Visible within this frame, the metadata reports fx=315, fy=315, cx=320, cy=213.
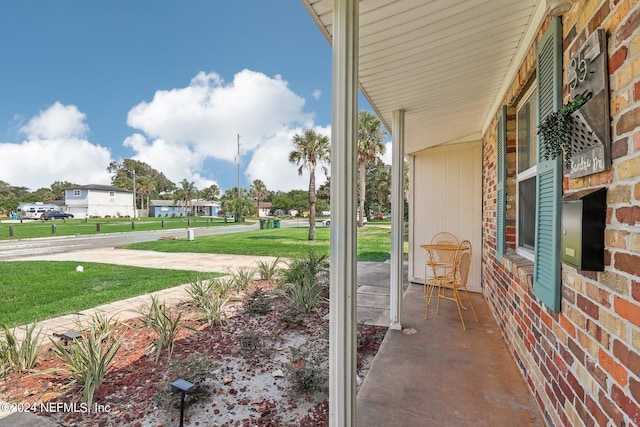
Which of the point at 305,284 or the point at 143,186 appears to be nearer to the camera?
the point at 305,284

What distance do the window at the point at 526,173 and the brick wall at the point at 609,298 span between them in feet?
3.54

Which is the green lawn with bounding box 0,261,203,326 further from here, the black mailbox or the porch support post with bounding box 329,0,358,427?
the black mailbox

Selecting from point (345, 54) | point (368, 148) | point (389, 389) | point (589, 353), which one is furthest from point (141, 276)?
point (368, 148)

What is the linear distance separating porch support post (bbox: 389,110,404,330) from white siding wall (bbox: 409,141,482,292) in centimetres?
205

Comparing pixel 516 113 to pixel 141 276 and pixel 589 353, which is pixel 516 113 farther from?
pixel 141 276

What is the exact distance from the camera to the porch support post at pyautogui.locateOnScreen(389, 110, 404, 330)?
10.5 ft

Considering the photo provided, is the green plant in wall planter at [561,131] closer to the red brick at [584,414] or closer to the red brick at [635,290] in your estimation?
the red brick at [635,290]

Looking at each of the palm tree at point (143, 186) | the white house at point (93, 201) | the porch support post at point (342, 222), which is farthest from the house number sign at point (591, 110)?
the palm tree at point (143, 186)

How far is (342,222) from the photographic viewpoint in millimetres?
1452

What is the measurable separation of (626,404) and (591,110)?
1.02 meters

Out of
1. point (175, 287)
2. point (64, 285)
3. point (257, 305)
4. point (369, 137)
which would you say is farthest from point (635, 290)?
point (369, 137)

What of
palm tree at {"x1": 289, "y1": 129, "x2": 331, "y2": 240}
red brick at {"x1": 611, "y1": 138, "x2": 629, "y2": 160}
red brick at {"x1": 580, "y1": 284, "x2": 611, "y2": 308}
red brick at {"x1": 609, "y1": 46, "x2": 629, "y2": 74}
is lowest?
red brick at {"x1": 580, "y1": 284, "x2": 611, "y2": 308}

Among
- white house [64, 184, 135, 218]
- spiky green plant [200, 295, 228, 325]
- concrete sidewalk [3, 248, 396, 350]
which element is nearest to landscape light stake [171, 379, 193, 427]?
spiky green plant [200, 295, 228, 325]

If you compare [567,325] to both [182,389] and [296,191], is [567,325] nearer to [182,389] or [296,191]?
[182,389]
